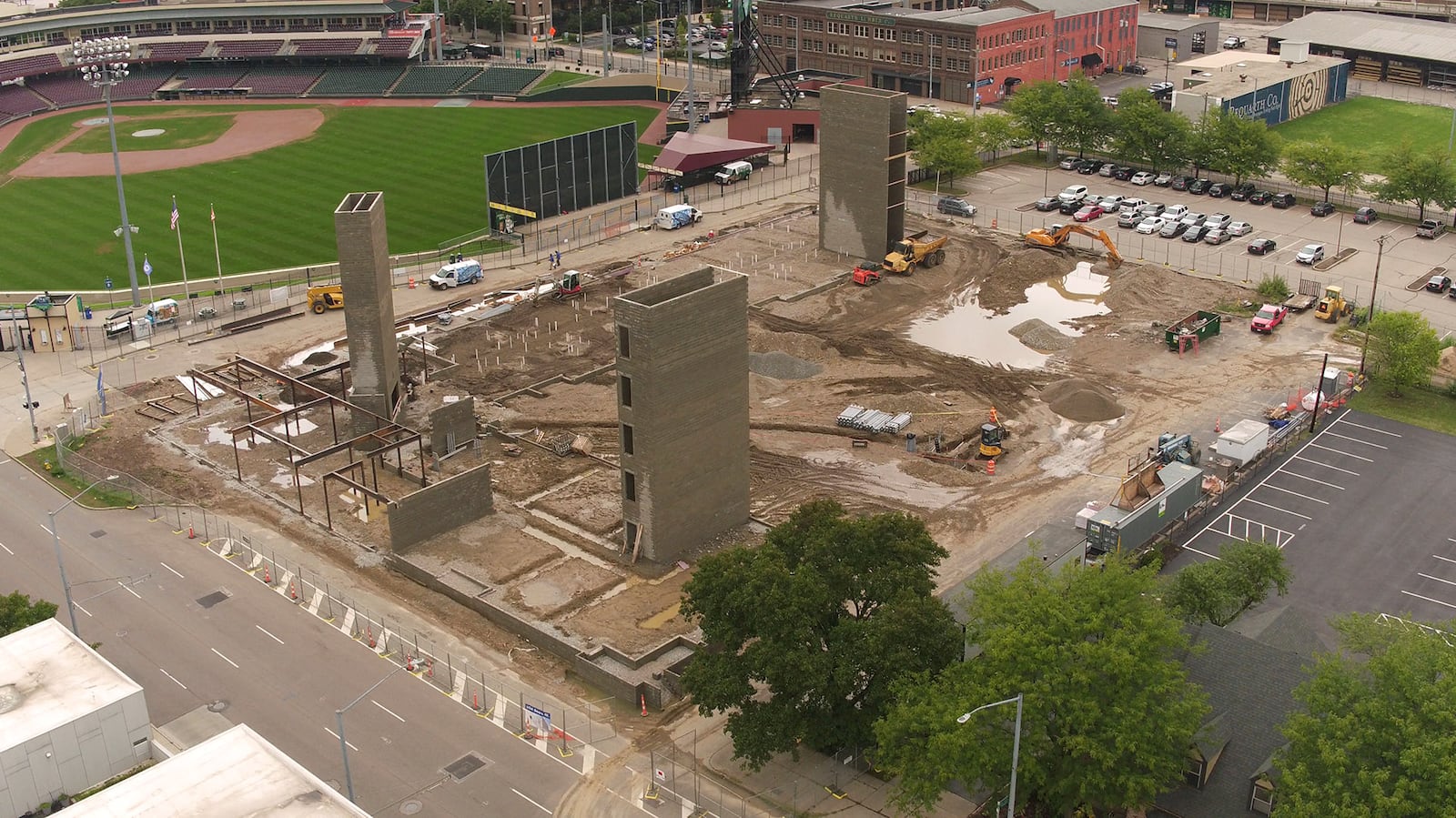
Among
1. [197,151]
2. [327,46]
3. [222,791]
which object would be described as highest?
[327,46]

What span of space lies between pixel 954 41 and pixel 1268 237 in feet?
156

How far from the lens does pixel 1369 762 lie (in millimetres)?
42156

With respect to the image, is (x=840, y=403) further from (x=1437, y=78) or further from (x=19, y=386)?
(x=1437, y=78)

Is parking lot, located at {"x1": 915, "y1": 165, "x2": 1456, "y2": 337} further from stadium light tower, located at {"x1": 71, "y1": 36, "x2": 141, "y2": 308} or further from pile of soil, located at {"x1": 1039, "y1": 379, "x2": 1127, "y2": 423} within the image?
stadium light tower, located at {"x1": 71, "y1": 36, "x2": 141, "y2": 308}

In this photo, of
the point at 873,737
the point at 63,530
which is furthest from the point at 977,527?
the point at 63,530

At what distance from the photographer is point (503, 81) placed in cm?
15675

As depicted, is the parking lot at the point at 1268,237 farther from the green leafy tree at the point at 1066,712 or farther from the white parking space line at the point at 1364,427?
the green leafy tree at the point at 1066,712

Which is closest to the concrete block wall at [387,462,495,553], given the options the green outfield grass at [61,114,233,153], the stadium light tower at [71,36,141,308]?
the stadium light tower at [71,36,141,308]

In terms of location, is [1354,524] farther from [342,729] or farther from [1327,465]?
[342,729]

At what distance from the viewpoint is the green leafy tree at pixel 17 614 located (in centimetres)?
5556

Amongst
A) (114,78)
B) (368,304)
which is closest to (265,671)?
(368,304)

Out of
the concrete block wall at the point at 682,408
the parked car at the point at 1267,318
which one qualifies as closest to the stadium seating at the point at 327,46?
the parked car at the point at 1267,318

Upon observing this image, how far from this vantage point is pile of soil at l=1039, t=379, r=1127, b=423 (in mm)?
80375

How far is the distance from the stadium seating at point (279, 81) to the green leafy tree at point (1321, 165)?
9908 cm
